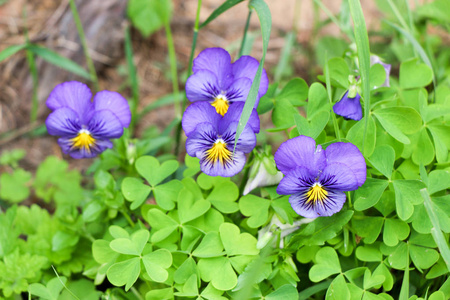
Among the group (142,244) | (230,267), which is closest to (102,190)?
(142,244)

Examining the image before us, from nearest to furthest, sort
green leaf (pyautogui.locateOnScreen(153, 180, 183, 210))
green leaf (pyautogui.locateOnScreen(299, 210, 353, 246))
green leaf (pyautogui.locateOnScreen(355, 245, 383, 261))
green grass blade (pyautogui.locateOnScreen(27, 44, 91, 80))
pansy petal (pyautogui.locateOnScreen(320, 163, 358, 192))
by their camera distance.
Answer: pansy petal (pyautogui.locateOnScreen(320, 163, 358, 192)) → green leaf (pyautogui.locateOnScreen(299, 210, 353, 246)) → green leaf (pyautogui.locateOnScreen(355, 245, 383, 261)) → green leaf (pyautogui.locateOnScreen(153, 180, 183, 210)) → green grass blade (pyautogui.locateOnScreen(27, 44, 91, 80))

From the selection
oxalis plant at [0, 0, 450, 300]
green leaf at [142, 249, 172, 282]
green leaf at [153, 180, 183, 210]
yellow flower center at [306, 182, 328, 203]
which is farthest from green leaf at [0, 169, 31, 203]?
yellow flower center at [306, 182, 328, 203]

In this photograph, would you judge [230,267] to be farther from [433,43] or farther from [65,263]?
[433,43]

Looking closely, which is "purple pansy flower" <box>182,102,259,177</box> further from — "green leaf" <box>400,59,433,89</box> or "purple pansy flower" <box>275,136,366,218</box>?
"green leaf" <box>400,59,433,89</box>

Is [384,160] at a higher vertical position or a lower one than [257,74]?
lower

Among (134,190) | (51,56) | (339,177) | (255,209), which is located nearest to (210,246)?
(255,209)

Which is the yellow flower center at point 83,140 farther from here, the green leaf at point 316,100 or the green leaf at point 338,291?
the green leaf at point 338,291

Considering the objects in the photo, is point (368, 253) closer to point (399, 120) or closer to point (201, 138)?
point (399, 120)

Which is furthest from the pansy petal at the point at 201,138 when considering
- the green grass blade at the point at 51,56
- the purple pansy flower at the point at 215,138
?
the green grass blade at the point at 51,56
